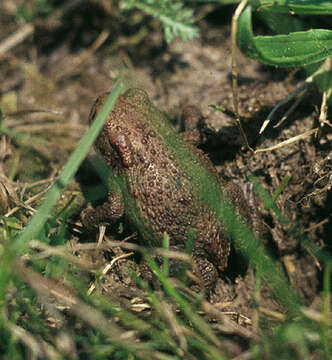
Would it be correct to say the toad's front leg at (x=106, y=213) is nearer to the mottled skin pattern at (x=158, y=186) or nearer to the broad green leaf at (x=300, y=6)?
the mottled skin pattern at (x=158, y=186)

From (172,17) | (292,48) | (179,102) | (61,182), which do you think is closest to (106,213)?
(61,182)

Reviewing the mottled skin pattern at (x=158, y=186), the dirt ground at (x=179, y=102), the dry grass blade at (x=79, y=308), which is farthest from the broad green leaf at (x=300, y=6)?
the dry grass blade at (x=79, y=308)

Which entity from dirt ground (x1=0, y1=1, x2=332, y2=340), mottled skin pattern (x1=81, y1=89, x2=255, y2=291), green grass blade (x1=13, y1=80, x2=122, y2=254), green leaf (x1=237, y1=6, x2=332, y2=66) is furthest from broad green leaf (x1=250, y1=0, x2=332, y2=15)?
green grass blade (x1=13, y1=80, x2=122, y2=254)

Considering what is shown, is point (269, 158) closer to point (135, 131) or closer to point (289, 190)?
point (289, 190)

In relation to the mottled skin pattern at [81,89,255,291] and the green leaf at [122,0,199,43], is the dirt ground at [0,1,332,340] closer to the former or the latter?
the mottled skin pattern at [81,89,255,291]

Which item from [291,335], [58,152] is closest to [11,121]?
[58,152]

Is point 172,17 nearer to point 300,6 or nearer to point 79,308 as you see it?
point 300,6
